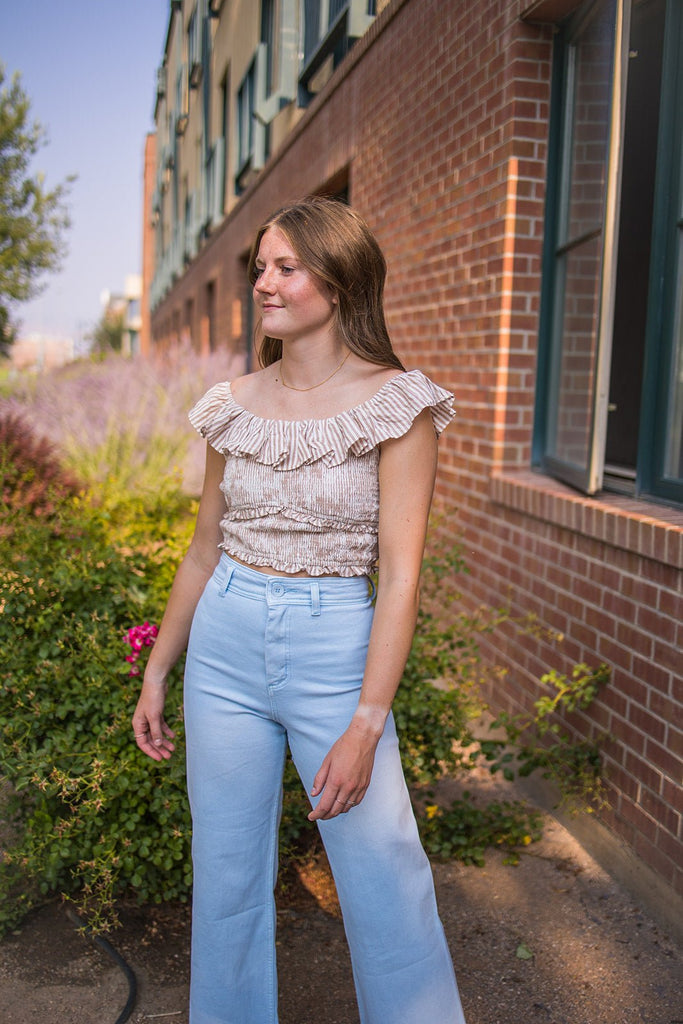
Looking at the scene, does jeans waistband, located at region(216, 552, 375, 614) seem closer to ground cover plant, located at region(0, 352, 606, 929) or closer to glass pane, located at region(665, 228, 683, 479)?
ground cover plant, located at region(0, 352, 606, 929)

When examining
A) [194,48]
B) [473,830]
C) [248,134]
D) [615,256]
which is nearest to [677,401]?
[615,256]

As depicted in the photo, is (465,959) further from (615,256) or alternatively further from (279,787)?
(615,256)

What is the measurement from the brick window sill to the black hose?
1944 mm

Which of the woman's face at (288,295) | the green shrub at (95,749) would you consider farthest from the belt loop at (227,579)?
the green shrub at (95,749)

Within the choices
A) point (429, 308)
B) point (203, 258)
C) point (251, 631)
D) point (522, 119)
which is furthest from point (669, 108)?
point (203, 258)

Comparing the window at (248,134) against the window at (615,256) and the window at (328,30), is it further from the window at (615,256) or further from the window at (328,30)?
the window at (615,256)

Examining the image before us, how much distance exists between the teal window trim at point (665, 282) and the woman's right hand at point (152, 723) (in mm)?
2006

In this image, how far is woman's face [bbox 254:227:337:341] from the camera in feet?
6.43

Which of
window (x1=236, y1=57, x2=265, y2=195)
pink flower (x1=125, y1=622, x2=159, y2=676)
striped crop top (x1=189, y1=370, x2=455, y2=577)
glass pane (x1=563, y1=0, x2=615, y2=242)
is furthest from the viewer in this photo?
window (x1=236, y1=57, x2=265, y2=195)

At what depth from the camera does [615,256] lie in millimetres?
3488

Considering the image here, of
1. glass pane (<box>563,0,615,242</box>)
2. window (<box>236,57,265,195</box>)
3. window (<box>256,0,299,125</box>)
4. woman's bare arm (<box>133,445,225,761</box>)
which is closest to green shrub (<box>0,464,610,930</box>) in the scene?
woman's bare arm (<box>133,445,225,761</box>)

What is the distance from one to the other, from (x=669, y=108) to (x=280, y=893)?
297cm

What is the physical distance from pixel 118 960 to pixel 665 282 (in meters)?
2.83

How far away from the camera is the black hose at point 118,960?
2.57m
